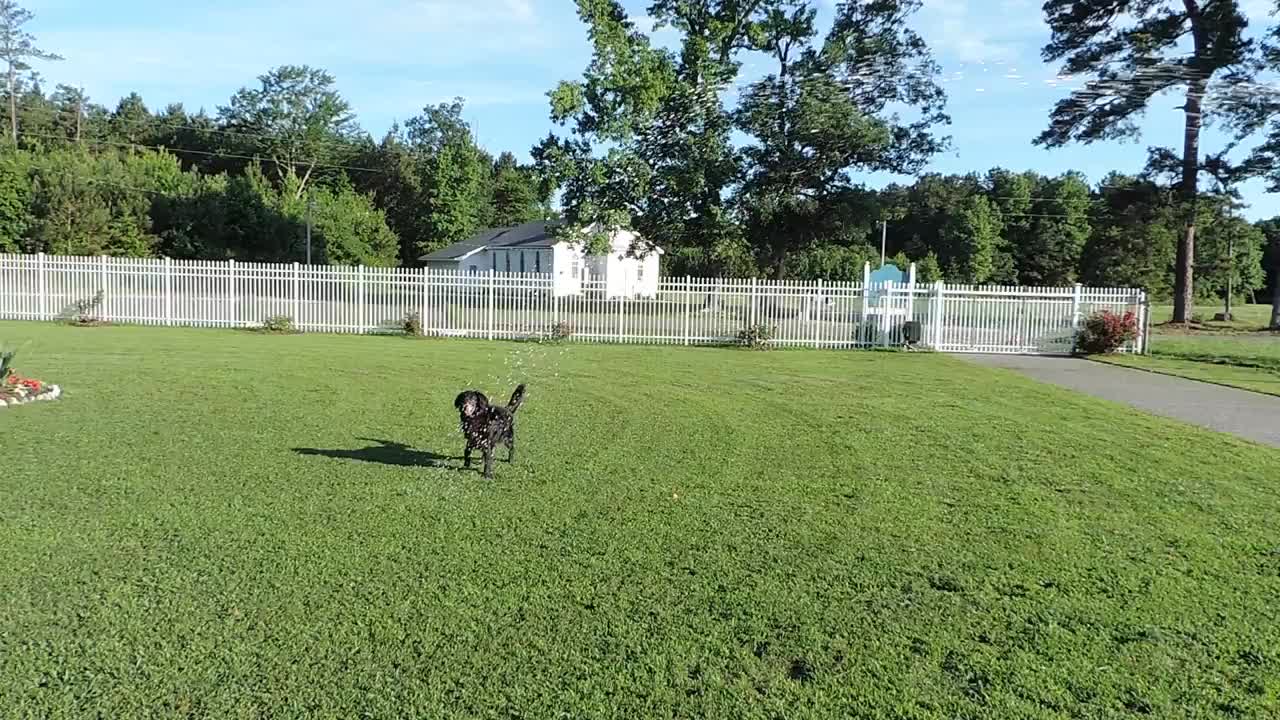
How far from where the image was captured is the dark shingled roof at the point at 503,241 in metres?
47.9

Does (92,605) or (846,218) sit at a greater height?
(846,218)

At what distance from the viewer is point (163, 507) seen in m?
5.48

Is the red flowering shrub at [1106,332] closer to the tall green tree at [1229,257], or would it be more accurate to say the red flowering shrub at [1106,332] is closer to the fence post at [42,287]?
the tall green tree at [1229,257]

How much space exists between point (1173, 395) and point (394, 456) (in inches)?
437

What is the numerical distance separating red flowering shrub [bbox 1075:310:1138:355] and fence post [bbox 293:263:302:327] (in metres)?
19.2

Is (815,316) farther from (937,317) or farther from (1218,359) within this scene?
(1218,359)

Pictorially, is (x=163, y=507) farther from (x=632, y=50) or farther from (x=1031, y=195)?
(x=1031, y=195)

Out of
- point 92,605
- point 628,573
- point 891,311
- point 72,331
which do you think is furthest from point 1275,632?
point 72,331

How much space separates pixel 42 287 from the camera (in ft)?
75.6

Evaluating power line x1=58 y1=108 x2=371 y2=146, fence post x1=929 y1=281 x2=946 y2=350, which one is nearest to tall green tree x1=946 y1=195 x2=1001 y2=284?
fence post x1=929 y1=281 x2=946 y2=350

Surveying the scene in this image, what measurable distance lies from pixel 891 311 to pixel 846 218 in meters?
12.1

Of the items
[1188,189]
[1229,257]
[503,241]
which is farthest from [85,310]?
[1229,257]

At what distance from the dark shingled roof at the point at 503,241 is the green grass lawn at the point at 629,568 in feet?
128

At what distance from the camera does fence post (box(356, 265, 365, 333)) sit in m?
22.5
